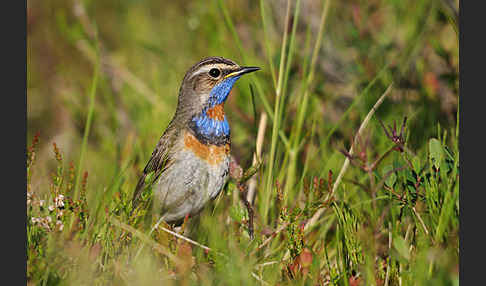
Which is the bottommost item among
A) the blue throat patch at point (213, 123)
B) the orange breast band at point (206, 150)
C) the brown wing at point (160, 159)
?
the brown wing at point (160, 159)

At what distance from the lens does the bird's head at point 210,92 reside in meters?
4.36

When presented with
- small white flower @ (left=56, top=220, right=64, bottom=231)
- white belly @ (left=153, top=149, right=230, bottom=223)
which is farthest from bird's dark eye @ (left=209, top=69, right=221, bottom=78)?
small white flower @ (left=56, top=220, right=64, bottom=231)

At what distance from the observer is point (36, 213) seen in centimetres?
395

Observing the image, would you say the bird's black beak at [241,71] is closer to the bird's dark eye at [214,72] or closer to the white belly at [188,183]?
the bird's dark eye at [214,72]

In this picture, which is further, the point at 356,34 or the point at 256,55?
the point at 256,55

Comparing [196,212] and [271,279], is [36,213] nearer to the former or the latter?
Result: [196,212]

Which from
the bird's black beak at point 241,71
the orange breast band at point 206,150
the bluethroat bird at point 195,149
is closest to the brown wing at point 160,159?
the bluethroat bird at point 195,149

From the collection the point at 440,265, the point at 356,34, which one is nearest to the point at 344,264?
the point at 440,265

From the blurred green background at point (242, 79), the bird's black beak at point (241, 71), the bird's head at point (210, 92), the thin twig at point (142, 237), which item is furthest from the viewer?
the blurred green background at point (242, 79)

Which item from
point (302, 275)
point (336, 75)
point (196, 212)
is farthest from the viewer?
point (336, 75)

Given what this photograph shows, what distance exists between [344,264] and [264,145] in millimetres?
2091

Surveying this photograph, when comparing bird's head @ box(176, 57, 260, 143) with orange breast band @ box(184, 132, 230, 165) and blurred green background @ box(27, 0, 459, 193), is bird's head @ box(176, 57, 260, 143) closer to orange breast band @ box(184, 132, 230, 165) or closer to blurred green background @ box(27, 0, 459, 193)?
orange breast band @ box(184, 132, 230, 165)

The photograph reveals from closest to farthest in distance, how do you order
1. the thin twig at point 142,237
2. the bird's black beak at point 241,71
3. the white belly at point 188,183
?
the thin twig at point 142,237 → the white belly at point 188,183 → the bird's black beak at point 241,71

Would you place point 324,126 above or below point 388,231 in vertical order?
above
